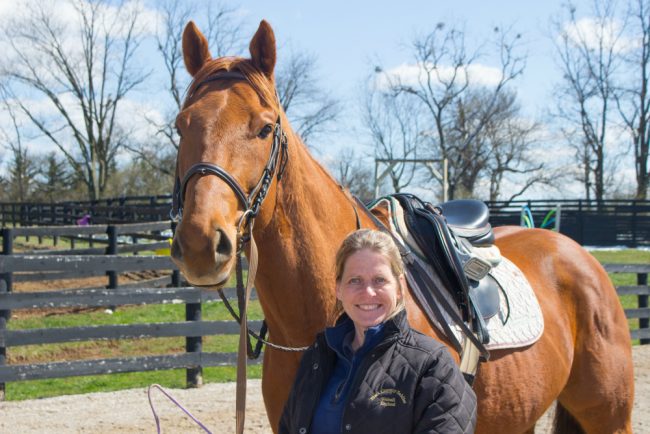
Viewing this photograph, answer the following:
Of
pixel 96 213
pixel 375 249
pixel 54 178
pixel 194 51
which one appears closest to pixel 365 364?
pixel 375 249

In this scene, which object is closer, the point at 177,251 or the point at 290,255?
the point at 177,251

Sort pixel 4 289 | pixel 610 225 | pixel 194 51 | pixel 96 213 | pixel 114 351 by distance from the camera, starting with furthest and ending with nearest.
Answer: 1. pixel 96 213
2. pixel 610 225
3. pixel 114 351
4. pixel 4 289
5. pixel 194 51

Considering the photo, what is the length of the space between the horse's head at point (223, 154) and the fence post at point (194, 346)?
5.36 meters

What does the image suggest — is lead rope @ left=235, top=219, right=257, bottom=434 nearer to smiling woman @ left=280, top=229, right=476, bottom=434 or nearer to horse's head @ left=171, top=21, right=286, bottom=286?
horse's head @ left=171, top=21, right=286, bottom=286

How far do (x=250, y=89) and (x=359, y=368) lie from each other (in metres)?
1.03

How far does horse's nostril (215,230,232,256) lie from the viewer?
189 cm

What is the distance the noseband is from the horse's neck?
0.08m

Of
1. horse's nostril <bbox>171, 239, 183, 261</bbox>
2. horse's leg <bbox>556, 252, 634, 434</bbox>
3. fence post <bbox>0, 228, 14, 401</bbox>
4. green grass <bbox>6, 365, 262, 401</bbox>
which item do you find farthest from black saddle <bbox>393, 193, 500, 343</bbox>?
fence post <bbox>0, 228, 14, 401</bbox>

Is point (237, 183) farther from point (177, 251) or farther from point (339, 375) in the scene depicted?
point (339, 375)

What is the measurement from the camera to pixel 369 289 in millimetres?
1771

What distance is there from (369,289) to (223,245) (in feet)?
1.48

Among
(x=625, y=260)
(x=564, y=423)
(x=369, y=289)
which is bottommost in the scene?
(x=564, y=423)

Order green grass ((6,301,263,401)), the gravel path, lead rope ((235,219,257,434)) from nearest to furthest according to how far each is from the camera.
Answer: lead rope ((235,219,257,434)) → the gravel path → green grass ((6,301,263,401))

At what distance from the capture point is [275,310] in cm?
240
